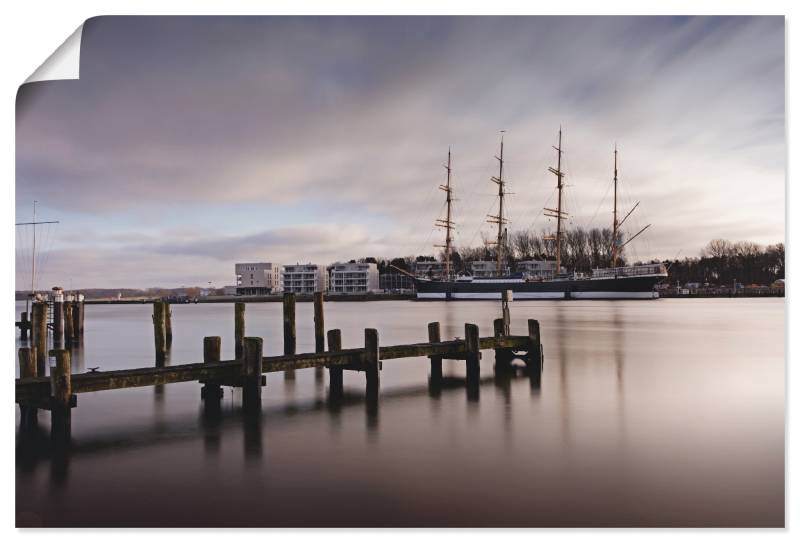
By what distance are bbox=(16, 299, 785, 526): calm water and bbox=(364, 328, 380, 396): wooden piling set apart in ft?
1.13

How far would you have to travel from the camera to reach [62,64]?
4.41m

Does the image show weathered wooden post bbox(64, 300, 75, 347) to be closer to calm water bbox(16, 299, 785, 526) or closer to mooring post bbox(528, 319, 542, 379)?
calm water bbox(16, 299, 785, 526)

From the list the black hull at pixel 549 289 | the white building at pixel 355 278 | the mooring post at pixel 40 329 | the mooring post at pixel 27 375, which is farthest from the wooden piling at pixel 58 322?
the white building at pixel 355 278

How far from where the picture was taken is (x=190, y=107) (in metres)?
9.55

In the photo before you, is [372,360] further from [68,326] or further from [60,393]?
[68,326]

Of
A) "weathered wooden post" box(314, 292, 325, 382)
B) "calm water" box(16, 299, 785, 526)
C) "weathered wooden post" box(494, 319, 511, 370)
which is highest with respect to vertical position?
"weathered wooden post" box(314, 292, 325, 382)

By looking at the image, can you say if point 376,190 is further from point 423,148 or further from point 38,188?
point 38,188

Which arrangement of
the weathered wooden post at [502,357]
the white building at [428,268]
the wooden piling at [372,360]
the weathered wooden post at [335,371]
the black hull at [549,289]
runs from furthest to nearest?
1. the white building at [428,268]
2. the black hull at [549,289]
3. the weathered wooden post at [502,357]
4. the weathered wooden post at [335,371]
5. the wooden piling at [372,360]

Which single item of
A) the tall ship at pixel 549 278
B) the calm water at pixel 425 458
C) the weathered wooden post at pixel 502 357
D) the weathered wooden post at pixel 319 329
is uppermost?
the tall ship at pixel 549 278

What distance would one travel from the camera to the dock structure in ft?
20.6

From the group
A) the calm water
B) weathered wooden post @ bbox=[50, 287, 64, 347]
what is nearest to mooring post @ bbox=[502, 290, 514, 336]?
the calm water

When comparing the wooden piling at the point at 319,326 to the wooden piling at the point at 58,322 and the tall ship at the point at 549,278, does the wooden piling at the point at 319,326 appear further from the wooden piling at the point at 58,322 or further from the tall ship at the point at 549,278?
the tall ship at the point at 549,278

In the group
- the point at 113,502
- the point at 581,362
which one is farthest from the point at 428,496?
the point at 581,362

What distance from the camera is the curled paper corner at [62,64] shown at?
436 cm
